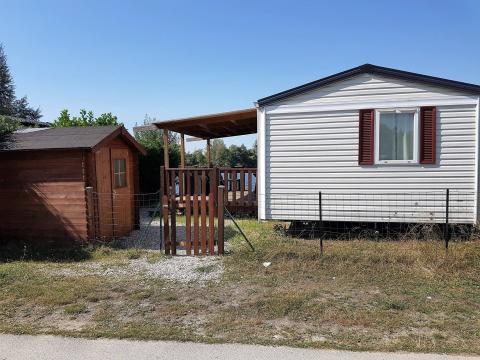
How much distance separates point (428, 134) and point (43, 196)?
7780 millimetres

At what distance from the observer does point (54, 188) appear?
8.42m

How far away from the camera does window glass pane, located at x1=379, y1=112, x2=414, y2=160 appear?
844cm

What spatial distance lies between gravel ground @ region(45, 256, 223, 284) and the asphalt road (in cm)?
204

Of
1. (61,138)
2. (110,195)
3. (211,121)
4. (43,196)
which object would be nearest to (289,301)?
(110,195)

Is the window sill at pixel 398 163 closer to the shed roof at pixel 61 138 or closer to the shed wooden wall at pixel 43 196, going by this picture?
the shed roof at pixel 61 138

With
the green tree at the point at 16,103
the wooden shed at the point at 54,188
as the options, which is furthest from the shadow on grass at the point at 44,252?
the green tree at the point at 16,103

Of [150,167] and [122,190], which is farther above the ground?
[150,167]

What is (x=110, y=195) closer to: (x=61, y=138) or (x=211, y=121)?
(x=61, y=138)

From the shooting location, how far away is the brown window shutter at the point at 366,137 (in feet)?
28.2

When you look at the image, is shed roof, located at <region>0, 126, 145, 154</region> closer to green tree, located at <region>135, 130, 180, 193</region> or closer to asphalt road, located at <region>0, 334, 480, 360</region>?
asphalt road, located at <region>0, 334, 480, 360</region>

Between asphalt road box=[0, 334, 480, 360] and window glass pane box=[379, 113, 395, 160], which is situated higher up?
window glass pane box=[379, 113, 395, 160]

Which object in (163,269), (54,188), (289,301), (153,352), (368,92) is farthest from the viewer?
(368,92)

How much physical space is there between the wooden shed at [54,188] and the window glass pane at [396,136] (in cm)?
569

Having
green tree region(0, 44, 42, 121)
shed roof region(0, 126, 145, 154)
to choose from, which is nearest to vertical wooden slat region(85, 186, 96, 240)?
shed roof region(0, 126, 145, 154)
